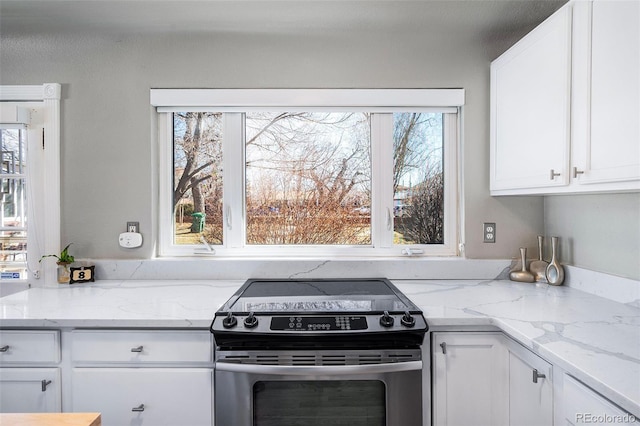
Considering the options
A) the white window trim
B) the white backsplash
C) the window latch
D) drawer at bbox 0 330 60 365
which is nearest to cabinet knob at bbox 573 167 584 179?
the white backsplash

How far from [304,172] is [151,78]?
40.6 inches

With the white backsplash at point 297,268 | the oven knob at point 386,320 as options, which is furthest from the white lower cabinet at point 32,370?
the oven knob at point 386,320

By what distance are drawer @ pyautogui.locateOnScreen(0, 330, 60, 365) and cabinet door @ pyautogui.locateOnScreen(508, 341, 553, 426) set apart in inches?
70.6

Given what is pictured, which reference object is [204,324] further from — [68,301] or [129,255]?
[129,255]

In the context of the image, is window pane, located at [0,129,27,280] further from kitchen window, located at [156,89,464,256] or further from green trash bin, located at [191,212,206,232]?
green trash bin, located at [191,212,206,232]

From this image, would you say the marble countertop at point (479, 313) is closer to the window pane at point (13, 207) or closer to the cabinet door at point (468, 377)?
the cabinet door at point (468, 377)

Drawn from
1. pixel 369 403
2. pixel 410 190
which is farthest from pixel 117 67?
pixel 369 403

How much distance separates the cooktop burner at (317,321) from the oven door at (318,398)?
0.10m

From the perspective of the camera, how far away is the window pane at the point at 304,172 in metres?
2.16

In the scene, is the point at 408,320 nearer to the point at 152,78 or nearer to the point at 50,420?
the point at 50,420

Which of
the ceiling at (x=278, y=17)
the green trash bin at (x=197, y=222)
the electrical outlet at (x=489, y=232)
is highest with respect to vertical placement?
the ceiling at (x=278, y=17)

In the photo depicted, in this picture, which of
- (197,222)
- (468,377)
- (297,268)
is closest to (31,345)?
(197,222)

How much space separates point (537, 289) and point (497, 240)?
36cm

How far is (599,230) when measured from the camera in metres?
1.69
